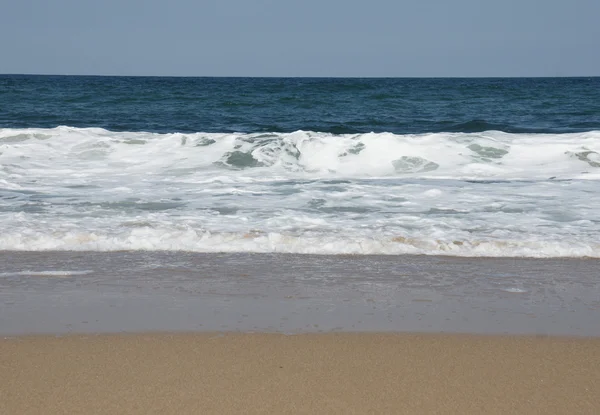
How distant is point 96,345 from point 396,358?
4.19 feet

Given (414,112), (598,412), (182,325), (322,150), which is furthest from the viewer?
(414,112)

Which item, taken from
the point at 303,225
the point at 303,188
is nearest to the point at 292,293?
the point at 303,225

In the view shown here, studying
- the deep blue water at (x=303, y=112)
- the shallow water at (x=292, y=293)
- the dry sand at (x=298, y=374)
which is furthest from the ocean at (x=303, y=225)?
the deep blue water at (x=303, y=112)

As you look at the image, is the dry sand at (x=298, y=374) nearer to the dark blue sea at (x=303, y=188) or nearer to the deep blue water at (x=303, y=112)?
the dark blue sea at (x=303, y=188)

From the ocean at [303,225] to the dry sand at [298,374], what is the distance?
9.3 inches

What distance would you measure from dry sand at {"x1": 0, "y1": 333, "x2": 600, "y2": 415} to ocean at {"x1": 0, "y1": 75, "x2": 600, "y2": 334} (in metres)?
0.24

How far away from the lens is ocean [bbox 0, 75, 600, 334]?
12.6ft

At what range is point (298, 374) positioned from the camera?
2.83 metres

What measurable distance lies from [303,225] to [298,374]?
9.74 ft

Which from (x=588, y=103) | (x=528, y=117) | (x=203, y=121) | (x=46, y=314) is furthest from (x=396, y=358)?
(x=588, y=103)

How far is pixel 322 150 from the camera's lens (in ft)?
37.1

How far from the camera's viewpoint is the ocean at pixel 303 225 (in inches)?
152

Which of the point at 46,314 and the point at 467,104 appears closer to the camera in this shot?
the point at 46,314

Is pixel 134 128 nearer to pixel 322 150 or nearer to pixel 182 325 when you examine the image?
pixel 322 150
